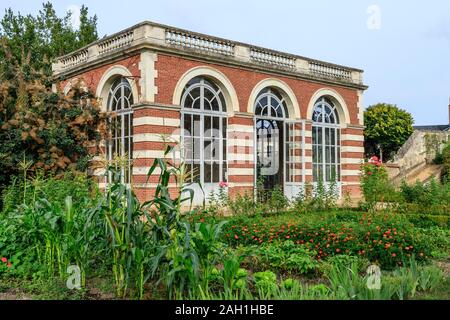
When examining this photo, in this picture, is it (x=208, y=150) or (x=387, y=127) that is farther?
(x=387, y=127)

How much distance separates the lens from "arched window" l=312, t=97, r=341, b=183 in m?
17.7

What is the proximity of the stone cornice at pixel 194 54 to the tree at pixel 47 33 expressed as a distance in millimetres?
7519

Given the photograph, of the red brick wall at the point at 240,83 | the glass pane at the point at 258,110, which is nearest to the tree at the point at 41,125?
the red brick wall at the point at 240,83

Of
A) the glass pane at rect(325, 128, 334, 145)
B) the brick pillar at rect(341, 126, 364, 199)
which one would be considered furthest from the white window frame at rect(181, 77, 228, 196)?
the brick pillar at rect(341, 126, 364, 199)

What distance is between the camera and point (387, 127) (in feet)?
105

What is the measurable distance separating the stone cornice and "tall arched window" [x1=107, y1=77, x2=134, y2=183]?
892 millimetres

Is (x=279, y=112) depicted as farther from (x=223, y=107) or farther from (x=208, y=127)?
(x=208, y=127)

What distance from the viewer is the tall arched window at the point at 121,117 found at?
1379 cm

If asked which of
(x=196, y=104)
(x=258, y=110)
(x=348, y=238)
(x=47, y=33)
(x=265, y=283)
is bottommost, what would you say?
(x=265, y=283)

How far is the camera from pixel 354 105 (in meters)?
19.1

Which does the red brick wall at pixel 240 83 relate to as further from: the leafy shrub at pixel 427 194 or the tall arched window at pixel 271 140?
the leafy shrub at pixel 427 194

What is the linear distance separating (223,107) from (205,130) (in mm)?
1106

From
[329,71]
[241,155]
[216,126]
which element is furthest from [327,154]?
[216,126]

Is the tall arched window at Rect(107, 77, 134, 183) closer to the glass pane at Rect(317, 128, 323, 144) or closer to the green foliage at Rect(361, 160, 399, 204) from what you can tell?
the green foliage at Rect(361, 160, 399, 204)
